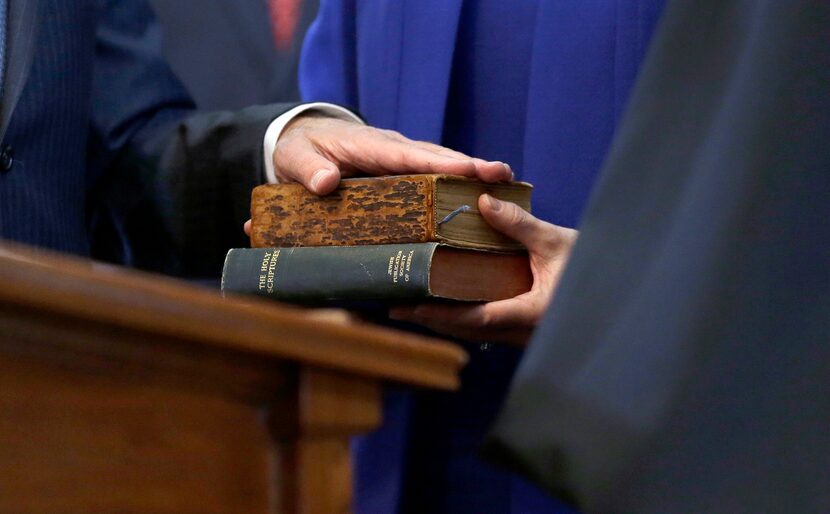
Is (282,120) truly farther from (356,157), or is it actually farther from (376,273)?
(376,273)

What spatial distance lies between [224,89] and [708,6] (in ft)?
5.35

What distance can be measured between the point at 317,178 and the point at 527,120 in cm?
31

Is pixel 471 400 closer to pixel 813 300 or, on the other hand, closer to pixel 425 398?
pixel 425 398

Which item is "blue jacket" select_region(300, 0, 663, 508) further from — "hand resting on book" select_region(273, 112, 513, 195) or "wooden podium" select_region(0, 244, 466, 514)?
"wooden podium" select_region(0, 244, 466, 514)

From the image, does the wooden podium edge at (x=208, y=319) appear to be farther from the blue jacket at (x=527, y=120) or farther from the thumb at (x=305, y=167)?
the blue jacket at (x=527, y=120)

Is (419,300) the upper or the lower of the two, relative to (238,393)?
lower

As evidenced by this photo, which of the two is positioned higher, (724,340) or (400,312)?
(724,340)

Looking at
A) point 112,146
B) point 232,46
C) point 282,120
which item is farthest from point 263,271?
point 232,46

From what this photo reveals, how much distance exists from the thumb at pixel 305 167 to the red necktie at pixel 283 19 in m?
0.84

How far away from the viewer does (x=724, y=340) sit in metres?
0.61

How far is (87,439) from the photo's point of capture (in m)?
0.49

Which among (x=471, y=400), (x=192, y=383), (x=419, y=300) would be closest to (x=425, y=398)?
(x=471, y=400)

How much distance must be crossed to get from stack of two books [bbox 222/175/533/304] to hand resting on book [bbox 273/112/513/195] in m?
0.02

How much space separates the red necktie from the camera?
7.10ft
